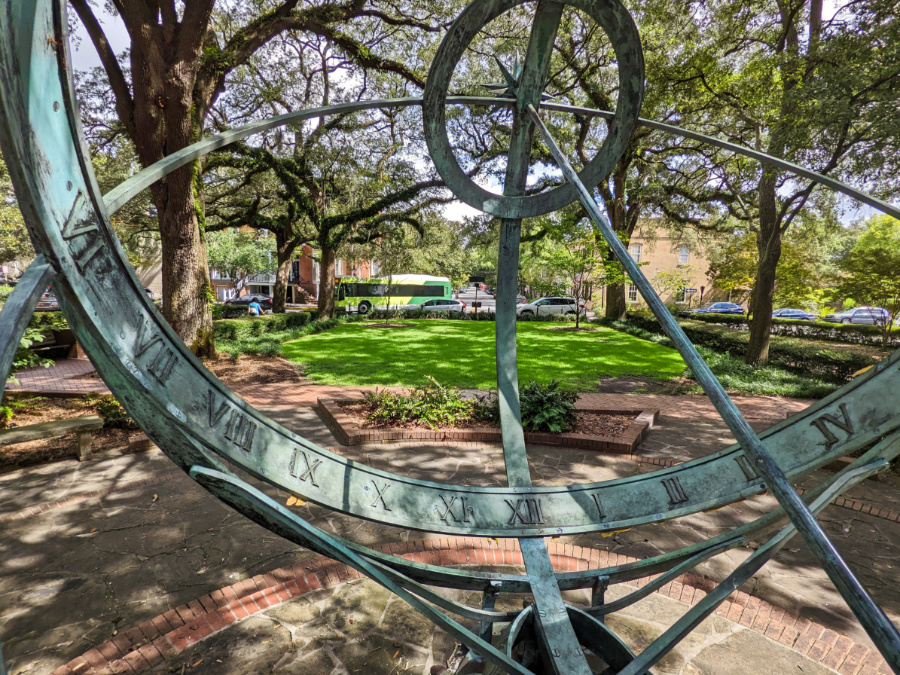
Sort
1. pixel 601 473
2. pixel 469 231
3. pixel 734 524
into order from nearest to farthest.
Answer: pixel 734 524 → pixel 601 473 → pixel 469 231

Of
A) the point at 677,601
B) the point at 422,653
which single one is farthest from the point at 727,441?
the point at 422,653

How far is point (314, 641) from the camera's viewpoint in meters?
3.21

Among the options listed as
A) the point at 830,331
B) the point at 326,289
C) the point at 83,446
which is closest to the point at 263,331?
the point at 326,289

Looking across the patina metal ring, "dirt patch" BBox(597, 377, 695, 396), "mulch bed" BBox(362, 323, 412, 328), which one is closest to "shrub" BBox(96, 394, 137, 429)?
the patina metal ring

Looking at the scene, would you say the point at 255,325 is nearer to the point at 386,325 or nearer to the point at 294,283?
the point at 386,325

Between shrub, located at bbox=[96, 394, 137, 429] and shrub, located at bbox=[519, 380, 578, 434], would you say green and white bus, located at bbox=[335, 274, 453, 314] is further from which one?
shrub, located at bbox=[96, 394, 137, 429]

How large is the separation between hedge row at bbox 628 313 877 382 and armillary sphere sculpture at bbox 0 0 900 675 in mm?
11708

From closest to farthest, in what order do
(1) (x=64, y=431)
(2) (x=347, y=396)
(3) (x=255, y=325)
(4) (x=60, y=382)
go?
(1) (x=64, y=431), (2) (x=347, y=396), (4) (x=60, y=382), (3) (x=255, y=325)

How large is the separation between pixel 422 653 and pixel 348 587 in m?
0.92

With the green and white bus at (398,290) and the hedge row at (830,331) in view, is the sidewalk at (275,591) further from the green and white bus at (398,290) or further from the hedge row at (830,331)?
the green and white bus at (398,290)

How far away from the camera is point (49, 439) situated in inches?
263

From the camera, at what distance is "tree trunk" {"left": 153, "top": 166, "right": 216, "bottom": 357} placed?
32.4ft

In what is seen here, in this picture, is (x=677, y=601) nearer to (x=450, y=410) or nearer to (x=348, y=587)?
(x=348, y=587)

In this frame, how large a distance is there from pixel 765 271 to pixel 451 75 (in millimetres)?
12713
